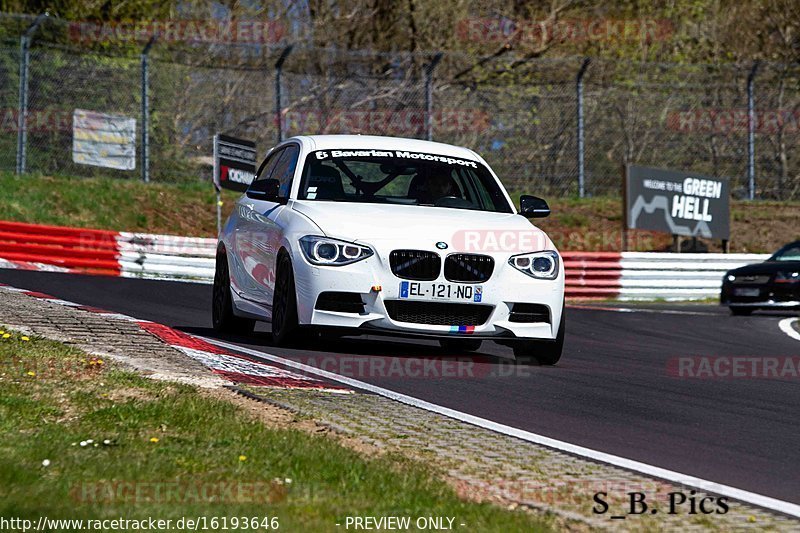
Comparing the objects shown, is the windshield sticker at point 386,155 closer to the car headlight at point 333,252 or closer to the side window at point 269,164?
the side window at point 269,164

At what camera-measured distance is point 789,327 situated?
18.5 metres

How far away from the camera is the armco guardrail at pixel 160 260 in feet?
70.8

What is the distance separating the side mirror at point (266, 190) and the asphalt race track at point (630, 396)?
111 cm

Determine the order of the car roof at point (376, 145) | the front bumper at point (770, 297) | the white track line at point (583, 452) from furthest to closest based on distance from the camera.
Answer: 1. the front bumper at point (770, 297)
2. the car roof at point (376, 145)
3. the white track line at point (583, 452)

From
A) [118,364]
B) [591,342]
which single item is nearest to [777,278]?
[591,342]

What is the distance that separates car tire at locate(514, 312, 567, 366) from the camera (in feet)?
33.1

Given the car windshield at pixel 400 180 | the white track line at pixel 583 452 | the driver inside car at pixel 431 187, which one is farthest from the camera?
the driver inside car at pixel 431 187

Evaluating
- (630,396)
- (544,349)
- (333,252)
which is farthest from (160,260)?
(630,396)

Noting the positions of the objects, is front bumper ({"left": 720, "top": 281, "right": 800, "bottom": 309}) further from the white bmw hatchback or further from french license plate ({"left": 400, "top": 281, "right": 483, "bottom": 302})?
french license plate ({"left": 400, "top": 281, "right": 483, "bottom": 302})

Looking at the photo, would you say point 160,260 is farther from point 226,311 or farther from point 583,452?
point 583,452

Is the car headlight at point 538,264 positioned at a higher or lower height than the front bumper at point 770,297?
higher

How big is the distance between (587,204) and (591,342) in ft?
62.1

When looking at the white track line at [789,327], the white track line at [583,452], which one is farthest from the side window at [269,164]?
the white track line at [789,327]

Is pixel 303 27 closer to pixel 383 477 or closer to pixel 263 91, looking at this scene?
pixel 263 91
